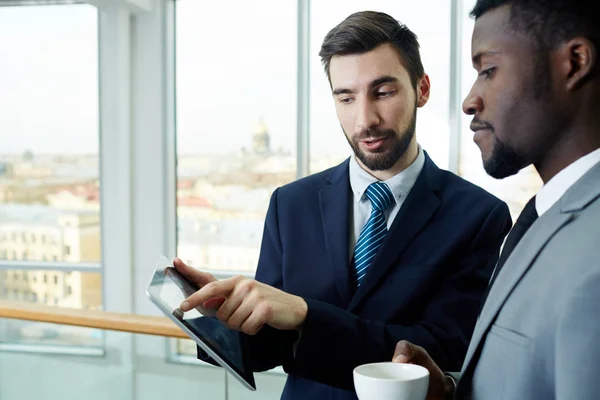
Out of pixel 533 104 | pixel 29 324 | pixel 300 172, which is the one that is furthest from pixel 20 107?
pixel 533 104

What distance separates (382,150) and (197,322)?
0.52 meters

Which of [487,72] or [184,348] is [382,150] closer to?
[487,72]

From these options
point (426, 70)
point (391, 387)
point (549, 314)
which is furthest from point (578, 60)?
point (426, 70)

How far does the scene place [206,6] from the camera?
19.2ft

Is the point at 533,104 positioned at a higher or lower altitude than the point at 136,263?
higher

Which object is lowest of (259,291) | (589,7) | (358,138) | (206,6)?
(259,291)

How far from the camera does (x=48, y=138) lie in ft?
20.2

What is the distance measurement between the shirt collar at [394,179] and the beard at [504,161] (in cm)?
54

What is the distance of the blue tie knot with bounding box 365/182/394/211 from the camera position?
4.58 ft

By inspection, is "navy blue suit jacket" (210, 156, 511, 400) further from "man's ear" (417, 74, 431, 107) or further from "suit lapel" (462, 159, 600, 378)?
"suit lapel" (462, 159, 600, 378)

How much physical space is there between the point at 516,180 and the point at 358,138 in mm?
4179

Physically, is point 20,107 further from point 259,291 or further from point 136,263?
point 259,291

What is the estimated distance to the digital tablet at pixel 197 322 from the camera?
1051mm

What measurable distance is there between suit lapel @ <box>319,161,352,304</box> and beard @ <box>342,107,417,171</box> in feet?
0.30
